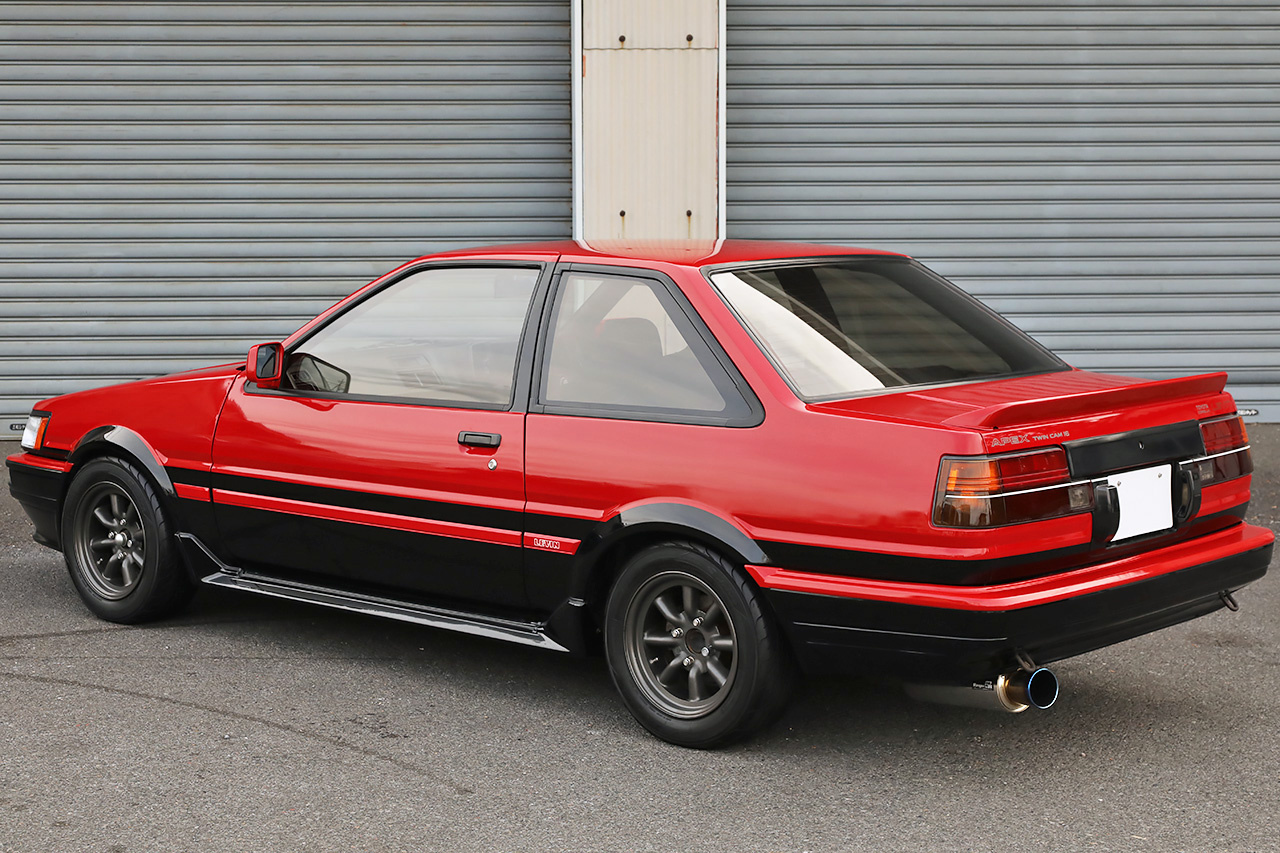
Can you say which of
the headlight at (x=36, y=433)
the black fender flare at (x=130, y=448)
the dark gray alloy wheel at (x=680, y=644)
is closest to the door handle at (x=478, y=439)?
the dark gray alloy wheel at (x=680, y=644)

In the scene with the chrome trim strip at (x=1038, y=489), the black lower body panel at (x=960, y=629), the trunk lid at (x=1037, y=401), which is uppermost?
the trunk lid at (x=1037, y=401)

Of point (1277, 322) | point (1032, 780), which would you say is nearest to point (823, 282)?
point (1032, 780)

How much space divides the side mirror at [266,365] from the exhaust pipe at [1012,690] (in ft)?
8.39

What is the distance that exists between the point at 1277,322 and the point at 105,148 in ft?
28.0

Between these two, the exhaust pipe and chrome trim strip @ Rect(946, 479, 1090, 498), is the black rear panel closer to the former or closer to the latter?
chrome trim strip @ Rect(946, 479, 1090, 498)

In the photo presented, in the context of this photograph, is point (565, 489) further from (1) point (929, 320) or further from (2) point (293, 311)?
(2) point (293, 311)

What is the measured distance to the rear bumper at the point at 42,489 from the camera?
5.35m

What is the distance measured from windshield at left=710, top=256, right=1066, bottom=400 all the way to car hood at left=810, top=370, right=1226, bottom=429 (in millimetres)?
114

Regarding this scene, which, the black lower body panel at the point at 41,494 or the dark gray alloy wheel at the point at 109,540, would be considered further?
the black lower body panel at the point at 41,494

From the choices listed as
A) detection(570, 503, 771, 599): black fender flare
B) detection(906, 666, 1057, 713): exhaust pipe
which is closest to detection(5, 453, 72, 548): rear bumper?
detection(570, 503, 771, 599): black fender flare

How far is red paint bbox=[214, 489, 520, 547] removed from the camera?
4230mm

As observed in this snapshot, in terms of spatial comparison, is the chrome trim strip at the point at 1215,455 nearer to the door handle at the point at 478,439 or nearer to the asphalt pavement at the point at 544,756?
the asphalt pavement at the point at 544,756

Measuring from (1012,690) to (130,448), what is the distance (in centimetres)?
337

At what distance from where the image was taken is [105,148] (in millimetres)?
9461
